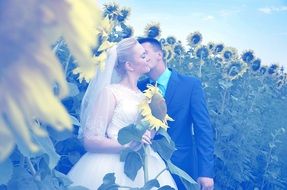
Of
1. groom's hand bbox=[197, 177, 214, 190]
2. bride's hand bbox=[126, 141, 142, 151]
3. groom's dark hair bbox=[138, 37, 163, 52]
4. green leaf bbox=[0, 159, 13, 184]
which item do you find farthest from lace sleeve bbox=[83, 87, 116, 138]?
green leaf bbox=[0, 159, 13, 184]

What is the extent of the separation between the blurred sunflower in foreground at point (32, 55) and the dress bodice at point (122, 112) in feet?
7.54

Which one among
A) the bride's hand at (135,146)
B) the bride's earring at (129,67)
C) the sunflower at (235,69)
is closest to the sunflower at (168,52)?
the sunflower at (235,69)

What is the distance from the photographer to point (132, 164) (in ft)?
7.22

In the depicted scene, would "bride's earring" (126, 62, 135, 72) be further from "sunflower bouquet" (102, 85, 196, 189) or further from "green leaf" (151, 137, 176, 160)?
"green leaf" (151, 137, 176, 160)

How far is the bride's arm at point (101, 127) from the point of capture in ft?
8.23

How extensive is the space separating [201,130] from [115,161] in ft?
2.25

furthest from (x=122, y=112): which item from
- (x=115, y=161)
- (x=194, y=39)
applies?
(x=194, y=39)

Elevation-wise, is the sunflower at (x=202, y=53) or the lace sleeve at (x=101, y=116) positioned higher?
the sunflower at (x=202, y=53)

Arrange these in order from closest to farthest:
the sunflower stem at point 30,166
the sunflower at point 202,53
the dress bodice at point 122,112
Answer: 1. the sunflower stem at point 30,166
2. the dress bodice at point 122,112
3. the sunflower at point 202,53

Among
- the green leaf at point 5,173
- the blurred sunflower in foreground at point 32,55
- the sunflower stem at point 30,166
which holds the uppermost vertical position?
the blurred sunflower in foreground at point 32,55

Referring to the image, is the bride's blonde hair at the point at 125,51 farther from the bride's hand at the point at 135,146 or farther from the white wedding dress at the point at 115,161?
the bride's hand at the point at 135,146

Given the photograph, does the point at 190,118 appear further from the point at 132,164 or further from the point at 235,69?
the point at 235,69

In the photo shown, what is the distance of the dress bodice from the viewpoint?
2.58 meters

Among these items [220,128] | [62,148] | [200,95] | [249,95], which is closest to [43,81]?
[62,148]
